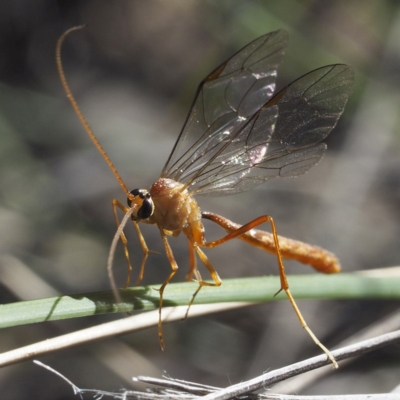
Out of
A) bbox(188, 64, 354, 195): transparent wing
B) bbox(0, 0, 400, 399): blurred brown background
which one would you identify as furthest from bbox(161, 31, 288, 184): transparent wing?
bbox(0, 0, 400, 399): blurred brown background

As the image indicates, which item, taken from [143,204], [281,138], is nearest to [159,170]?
[281,138]

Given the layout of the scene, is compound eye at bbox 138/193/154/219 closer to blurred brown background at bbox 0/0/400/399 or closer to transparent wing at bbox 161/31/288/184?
transparent wing at bbox 161/31/288/184

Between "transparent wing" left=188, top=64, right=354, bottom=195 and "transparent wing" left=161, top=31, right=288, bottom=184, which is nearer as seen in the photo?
"transparent wing" left=188, top=64, right=354, bottom=195

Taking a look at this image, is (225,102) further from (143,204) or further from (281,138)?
(143,204)

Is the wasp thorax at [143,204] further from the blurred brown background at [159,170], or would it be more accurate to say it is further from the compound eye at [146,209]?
the blurred brown background at [159,170]

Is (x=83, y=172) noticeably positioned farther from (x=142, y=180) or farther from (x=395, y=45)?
(x=395, y=45)

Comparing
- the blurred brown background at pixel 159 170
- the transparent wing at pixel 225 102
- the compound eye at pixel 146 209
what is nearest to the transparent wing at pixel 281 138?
the transparent wing at pixel 225 102
